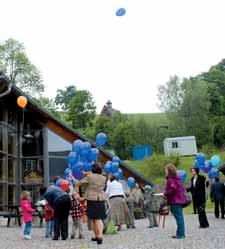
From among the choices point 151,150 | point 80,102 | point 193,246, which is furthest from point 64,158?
point 80,102

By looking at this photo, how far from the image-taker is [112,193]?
11.8 meters

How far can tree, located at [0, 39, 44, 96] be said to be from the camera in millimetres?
56719

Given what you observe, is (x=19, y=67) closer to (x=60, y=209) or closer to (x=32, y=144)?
(x=32, y=144)

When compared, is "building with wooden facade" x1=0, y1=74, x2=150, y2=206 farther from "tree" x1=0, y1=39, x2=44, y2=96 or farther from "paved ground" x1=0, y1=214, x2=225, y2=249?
"tree" x1=0, y1=39, x2=44, y2=96

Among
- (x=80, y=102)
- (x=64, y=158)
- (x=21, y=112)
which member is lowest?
(x=64, y=158)

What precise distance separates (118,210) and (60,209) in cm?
174

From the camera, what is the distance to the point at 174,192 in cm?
944

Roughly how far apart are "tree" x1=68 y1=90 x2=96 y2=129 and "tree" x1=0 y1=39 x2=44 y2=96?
16.1ft

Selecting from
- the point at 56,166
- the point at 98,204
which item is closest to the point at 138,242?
the point at 98,204

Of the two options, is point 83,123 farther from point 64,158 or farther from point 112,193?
point 112,193

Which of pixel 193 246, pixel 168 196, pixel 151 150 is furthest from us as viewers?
pixel 151 150

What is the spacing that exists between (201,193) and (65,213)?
311cm

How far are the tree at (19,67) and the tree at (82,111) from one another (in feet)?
16.1

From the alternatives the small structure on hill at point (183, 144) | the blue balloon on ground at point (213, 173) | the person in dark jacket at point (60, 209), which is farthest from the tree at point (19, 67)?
the person in dark jacket at point (60, 209)
